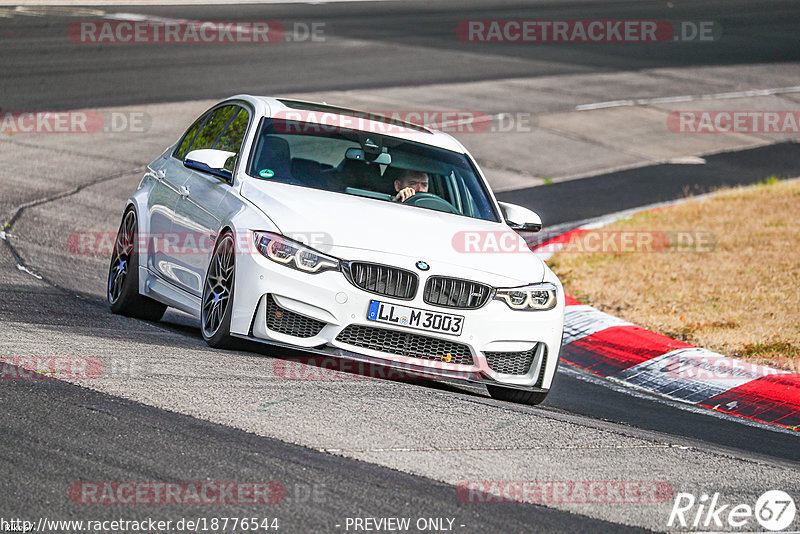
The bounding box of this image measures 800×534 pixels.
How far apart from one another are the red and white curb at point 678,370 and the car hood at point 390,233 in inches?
68.2

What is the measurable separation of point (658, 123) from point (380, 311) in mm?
16858

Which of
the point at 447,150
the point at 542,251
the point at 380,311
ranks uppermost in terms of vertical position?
the point at 447,150

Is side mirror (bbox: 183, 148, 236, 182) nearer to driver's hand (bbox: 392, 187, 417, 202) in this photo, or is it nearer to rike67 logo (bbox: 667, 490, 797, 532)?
driver's hand (bbox: 392, 187, 417, 202)

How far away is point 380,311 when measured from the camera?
22.0 ft

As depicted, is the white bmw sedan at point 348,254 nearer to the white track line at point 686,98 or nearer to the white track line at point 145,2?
the white track line at point 686,98

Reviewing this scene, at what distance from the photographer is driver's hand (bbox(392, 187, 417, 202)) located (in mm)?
7973

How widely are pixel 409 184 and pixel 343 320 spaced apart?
1.75 meters

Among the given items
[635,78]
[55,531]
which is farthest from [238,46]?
[55,531]

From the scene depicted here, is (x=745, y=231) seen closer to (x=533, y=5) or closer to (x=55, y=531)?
(x=55, y=531)

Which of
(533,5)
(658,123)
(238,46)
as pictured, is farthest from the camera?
(533,5)

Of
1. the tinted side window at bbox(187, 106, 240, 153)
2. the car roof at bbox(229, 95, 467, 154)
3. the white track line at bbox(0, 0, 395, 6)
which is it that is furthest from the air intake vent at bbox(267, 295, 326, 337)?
the white track line at bbox(0, 0, 395, 6)

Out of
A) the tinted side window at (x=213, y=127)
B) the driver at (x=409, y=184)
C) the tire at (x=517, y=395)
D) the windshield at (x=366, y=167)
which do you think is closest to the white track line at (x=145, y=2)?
the tinted side window at (x=213, y=127)

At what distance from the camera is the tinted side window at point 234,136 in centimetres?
804

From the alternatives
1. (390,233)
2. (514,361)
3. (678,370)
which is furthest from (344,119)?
(678,370)
